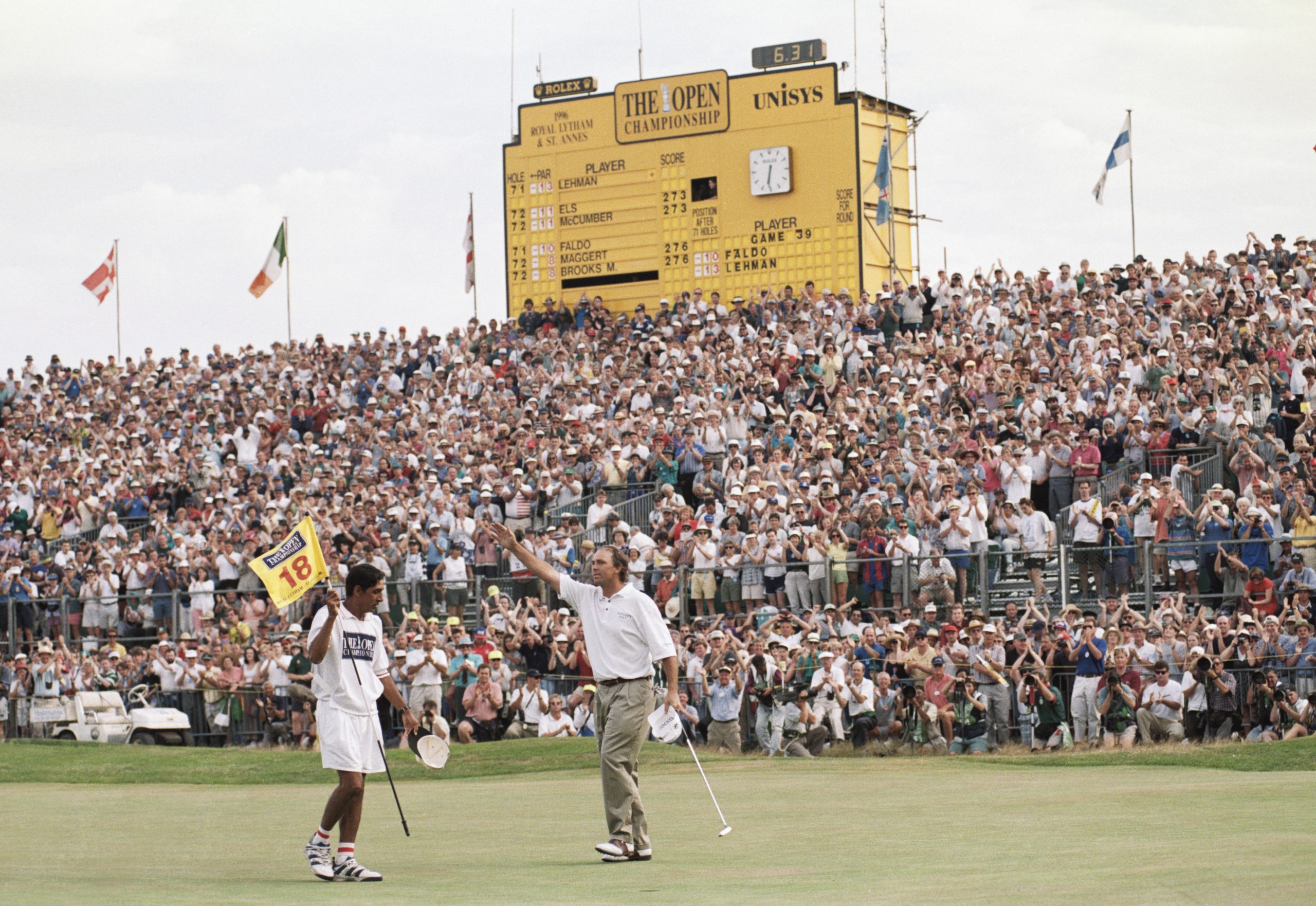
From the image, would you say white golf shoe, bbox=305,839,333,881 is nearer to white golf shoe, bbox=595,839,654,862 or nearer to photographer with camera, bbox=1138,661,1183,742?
white golf shoe, bbox=595,839,654,862

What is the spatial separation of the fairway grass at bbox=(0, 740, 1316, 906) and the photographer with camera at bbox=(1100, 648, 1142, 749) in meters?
1.27

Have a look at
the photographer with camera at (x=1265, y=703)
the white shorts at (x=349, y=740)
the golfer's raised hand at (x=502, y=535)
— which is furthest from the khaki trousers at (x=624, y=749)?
the photographer with camera at (x=1265, y=703)

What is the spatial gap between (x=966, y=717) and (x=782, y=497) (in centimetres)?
577

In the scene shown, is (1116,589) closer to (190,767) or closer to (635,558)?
(635,558)

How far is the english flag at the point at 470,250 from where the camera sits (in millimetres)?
43906

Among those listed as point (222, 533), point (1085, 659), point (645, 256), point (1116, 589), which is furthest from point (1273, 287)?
point (222, 533)

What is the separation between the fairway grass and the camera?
28.8ft

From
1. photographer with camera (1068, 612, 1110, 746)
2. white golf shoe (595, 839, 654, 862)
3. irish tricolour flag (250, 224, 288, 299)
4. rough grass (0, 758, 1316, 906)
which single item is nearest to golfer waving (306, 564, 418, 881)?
rough grass (0, 758, 1316, 906)

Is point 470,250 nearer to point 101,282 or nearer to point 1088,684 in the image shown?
point 101,282

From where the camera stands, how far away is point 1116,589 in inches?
867

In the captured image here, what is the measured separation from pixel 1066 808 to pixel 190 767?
41.2ft

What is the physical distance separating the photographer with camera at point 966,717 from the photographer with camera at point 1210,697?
2.22 metres

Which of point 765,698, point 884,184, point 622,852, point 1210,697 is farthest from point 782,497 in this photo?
point 622,852

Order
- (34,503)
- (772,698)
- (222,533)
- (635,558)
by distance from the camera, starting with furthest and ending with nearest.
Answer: (34,503) → (222,533) → (635,558) → (772,698)
